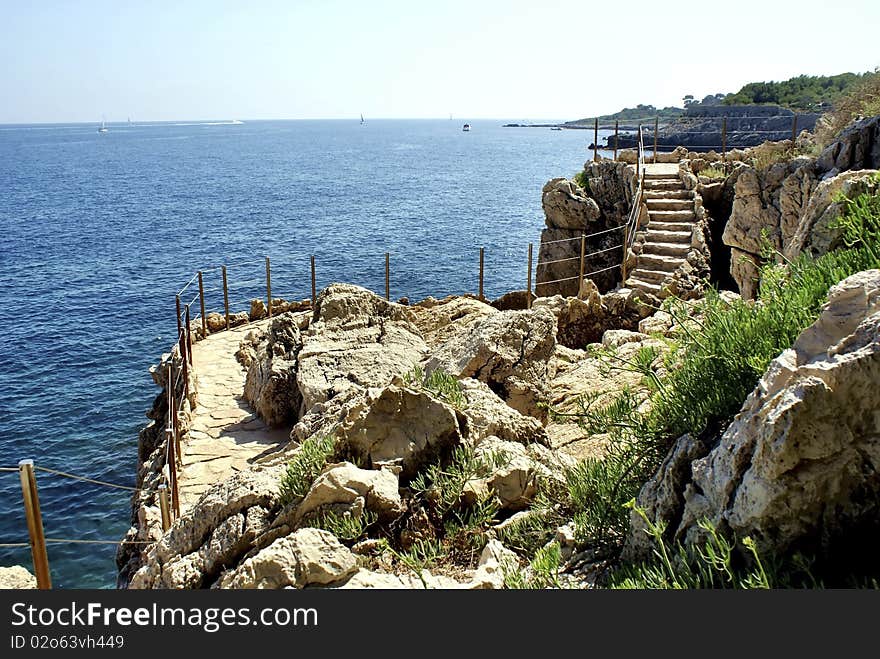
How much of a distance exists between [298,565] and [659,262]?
49.7 ft

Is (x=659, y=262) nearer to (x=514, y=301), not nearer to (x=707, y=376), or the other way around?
(x=514, y=301)

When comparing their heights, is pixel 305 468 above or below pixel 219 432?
above

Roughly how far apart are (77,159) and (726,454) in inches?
5094

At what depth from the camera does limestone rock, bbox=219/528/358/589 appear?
4109 millimetres

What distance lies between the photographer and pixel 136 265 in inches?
1415

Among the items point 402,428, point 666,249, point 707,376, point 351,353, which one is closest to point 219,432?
point 351,353

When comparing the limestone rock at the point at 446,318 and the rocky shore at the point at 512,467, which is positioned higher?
the rocky shore at the point at 512,467

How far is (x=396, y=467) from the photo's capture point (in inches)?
217

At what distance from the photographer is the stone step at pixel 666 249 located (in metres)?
17.7

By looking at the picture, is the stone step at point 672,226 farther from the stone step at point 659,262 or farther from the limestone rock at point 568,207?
the limestone rock at point 568,207

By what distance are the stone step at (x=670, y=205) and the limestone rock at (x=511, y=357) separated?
38.3ft

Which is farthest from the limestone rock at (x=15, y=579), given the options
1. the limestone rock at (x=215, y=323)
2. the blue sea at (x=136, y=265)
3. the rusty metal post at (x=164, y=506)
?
the limestone rock at (x=215, y=323)

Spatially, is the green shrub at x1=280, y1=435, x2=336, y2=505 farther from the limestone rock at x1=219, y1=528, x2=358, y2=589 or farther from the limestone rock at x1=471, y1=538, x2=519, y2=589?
the limestone rock at x1=471, y1=538, x2=519, y2=589

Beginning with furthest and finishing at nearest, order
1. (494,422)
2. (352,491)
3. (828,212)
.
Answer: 1. (494,422)
2. (828,212)
3. (352,491)
